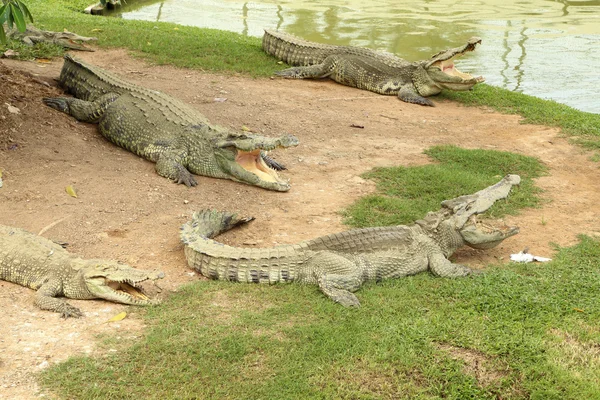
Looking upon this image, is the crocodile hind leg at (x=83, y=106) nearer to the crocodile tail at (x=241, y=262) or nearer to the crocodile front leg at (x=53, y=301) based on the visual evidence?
the crocodile tail at (x=241, y=262)

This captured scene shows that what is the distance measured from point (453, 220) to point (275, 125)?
370 cm

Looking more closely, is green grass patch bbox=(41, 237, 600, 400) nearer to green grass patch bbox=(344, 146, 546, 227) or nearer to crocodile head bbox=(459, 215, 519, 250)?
crocodile head bbox=(459, 215, 519, 250)

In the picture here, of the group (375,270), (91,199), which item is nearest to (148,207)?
(91,199)

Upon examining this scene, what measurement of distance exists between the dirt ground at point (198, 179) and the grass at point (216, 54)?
0.45 m

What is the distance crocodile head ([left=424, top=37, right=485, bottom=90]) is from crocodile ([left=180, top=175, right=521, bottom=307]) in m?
5.22

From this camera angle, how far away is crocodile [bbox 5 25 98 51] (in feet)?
36.1

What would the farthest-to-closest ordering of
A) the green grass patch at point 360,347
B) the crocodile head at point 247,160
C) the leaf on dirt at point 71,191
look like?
the crocodile head at point 247,160 → the leaf on dirt at point 71,191 → the green grass patch at point 360,347

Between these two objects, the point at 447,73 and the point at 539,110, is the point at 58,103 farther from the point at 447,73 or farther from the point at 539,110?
the point at 539,110

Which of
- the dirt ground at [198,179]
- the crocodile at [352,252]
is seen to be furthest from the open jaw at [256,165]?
the crocodile at [352,252]

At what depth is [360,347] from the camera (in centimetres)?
434

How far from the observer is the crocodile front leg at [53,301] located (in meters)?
4.62

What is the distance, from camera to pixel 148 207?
21.1 feet

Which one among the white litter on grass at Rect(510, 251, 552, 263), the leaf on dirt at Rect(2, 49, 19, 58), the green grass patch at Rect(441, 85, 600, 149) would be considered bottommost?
the green grass patch at Rect(441, 85, 600, 149)

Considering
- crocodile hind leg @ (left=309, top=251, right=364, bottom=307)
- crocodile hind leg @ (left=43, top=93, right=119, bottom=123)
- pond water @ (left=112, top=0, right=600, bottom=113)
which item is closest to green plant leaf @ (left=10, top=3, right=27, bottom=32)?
crocodile hind leg @ (left=43, top=93, right=119, bottom=123)
